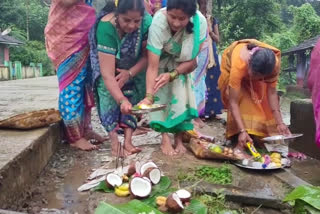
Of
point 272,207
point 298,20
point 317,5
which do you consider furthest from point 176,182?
point 317,5

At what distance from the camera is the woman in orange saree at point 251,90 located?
3434mm

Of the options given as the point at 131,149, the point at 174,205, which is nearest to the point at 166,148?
the point at 131,149

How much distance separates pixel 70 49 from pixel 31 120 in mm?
704

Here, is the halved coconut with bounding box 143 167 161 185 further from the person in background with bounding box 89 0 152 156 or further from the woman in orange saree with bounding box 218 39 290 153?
the woman in orange saree with bounding box 218 39 290 153

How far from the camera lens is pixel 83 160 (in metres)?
3.32

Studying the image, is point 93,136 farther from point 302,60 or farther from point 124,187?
point 302,60

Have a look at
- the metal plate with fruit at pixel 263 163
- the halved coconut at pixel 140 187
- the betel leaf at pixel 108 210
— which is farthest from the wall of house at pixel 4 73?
the betel leaf at pixel 108 210

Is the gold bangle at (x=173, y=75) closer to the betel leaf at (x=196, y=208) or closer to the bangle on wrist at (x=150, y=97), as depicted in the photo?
the bangle on wrist at (x=150, y=97)

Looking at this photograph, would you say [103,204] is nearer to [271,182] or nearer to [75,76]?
[271,182]

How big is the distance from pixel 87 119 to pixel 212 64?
7.23 ft

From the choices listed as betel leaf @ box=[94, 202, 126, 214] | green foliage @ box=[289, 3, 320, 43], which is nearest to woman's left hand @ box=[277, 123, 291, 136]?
betel leaf @ box=[94, 202, 126, 214]

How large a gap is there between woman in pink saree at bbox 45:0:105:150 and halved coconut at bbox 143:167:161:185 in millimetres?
1284

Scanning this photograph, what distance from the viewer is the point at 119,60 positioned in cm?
322

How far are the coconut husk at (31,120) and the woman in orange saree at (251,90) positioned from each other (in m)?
1.64
